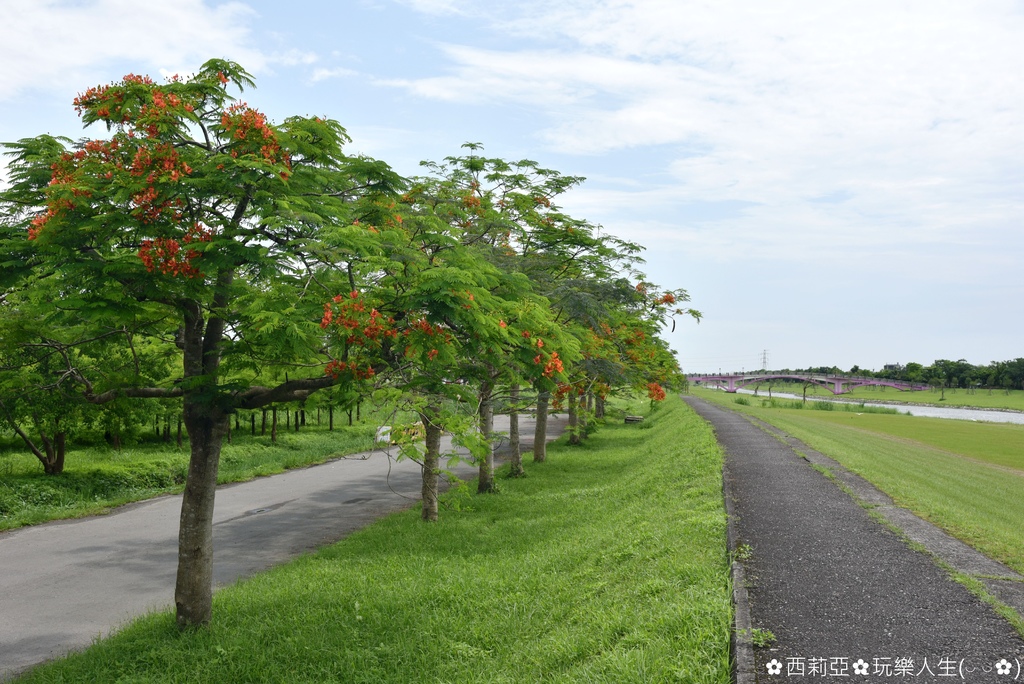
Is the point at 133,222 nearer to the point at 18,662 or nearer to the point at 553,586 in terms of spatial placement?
the point at 18,662

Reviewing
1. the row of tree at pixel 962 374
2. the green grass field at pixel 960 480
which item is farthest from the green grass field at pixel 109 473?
the row of tree at pixel 962 374

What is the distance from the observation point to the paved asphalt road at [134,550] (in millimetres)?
8664

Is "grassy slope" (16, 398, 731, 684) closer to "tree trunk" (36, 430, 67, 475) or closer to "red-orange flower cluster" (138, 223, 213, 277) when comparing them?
"red-orange flower cluster" (138, 223, 213, 277)

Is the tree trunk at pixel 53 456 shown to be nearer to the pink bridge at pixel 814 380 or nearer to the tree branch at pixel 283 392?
the tree branch at pixel 283 392

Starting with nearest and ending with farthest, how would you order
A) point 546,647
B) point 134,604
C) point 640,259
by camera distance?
point 546,647 → point 134,604 → point 640,259

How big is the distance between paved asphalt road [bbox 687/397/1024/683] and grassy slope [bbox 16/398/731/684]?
1.56 ft

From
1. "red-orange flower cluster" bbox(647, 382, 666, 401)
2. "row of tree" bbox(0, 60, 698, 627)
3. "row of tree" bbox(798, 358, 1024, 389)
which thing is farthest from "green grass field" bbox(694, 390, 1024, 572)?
"row of tree" bbox(798, 358, 1024, 389)

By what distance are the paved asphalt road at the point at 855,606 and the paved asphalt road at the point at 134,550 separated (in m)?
4.64

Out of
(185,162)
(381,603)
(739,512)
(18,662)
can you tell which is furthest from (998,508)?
(18,662)

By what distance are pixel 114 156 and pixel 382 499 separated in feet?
40.0

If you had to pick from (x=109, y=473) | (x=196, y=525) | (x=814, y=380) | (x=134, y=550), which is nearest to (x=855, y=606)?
(x=196, y=525)

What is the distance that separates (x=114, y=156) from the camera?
22.6 feet

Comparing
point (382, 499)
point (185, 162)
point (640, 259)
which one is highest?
point (640, 259)

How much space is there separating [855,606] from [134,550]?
1250 centimetres
